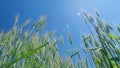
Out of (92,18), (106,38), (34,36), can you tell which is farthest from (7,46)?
(106,38)

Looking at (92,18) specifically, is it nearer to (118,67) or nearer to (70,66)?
(118,67)

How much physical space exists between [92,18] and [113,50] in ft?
1.45

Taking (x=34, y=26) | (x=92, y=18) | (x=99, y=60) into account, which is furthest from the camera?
(x=34, y=26)

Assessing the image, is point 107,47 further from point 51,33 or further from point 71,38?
point 51,33

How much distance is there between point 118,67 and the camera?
114cm

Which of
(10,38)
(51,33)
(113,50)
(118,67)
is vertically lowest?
(118,67)

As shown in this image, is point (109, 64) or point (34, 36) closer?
point (109, 64)

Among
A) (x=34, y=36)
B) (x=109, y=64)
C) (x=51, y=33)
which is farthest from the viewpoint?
(x=51, y=33)

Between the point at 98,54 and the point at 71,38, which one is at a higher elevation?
the point at 71,38

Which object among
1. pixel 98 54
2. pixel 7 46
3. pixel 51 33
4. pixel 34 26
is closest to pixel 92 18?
pixel 98 54

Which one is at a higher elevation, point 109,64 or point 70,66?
point 70,66

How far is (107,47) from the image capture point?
1.21 meters

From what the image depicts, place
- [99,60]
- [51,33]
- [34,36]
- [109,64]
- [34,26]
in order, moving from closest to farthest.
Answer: [109,64] < [99,60] < [34,26] < [34,36] < [51,33]

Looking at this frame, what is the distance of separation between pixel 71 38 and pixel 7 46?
718mm
